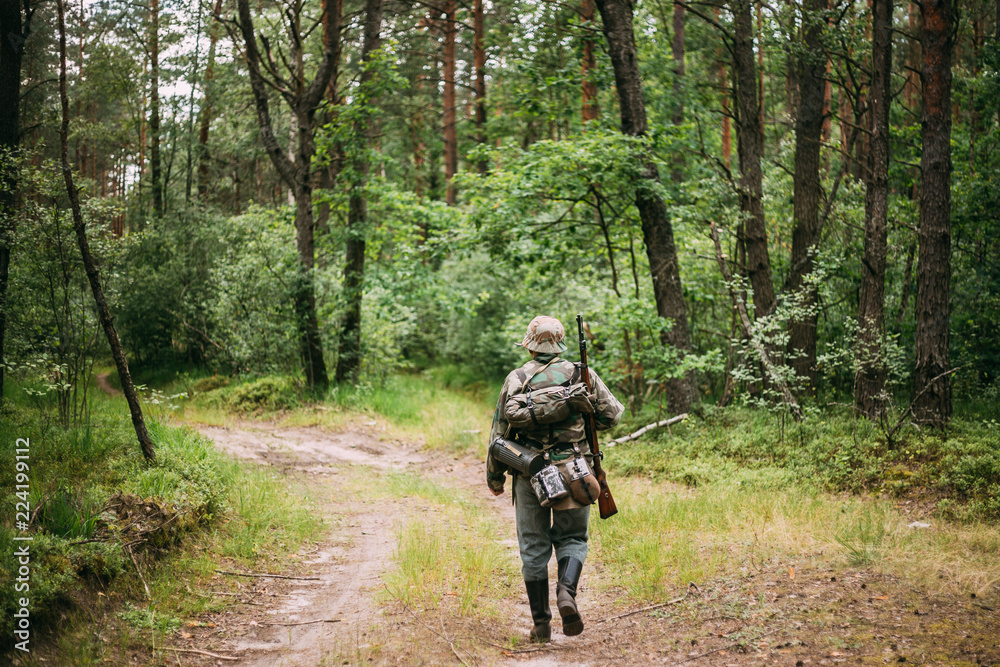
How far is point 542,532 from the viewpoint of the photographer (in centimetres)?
457

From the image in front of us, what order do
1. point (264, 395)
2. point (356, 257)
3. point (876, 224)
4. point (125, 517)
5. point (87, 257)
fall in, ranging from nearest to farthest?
1. point (125, 517)
2. point (87, 257)
3. point (876, 224)
4. point (264, 395)
5. point (356, 257)

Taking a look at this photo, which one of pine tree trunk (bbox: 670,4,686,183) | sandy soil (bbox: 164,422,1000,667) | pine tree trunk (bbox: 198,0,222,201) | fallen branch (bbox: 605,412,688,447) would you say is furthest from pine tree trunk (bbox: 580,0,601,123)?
sandy soil (bbox: 164,422,1000,667)

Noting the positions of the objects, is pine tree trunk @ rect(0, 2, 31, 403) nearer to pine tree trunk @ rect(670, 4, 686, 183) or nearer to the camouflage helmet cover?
the camouflage helmet cover

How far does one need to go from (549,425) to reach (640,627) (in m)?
1.57

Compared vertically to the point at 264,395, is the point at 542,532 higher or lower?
higher

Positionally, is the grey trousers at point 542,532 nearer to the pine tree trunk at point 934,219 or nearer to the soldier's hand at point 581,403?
the soldier's hand at point 581,403

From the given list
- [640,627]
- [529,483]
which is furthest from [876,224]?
[529,483]

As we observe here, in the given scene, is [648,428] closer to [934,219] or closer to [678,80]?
[934,219]

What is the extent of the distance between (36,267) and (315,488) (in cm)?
404

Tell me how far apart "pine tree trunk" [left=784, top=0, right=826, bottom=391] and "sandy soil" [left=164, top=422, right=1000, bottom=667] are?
7195 millimetres

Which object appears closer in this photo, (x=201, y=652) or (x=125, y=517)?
(x=201, y=652)

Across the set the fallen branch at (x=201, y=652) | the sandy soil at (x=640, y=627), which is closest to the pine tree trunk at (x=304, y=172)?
the sandy soil at (x=640, y=627)

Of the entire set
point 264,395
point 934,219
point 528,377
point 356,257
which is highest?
point 356,257

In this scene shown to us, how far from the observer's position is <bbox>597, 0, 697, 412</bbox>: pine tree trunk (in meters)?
10.7
